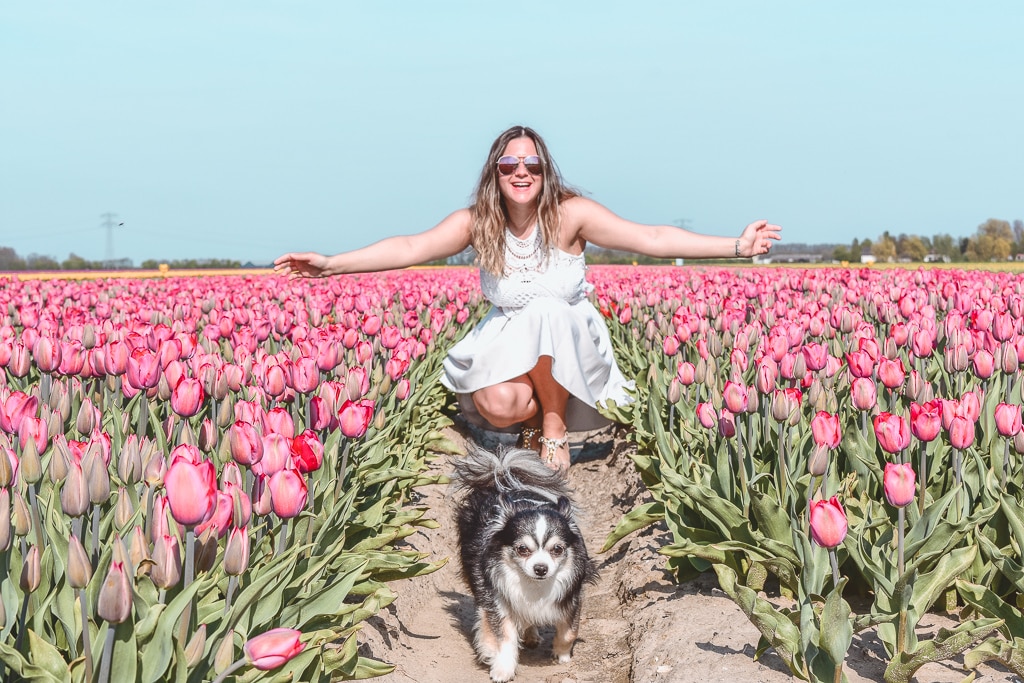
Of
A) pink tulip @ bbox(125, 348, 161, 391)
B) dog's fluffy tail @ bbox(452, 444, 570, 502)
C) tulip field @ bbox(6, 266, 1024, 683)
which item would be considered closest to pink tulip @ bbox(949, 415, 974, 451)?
tulip field @ bbox(6, 266, 1024, 683)

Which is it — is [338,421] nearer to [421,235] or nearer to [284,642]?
[284,642]

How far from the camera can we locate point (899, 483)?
2.90 metres

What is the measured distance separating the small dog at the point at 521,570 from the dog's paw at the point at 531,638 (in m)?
0.03

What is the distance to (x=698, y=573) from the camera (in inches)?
174

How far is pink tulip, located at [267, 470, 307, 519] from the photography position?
2.53 m

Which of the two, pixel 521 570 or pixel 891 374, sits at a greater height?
pixel 891 374

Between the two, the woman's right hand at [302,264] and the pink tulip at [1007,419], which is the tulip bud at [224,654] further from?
the woman's right hand at [302,264]

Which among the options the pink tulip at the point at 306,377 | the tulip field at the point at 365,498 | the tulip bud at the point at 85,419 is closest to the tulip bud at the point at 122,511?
the tulip field at the point at 365,498

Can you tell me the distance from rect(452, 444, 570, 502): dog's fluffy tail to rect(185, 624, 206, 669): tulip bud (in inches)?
95.5

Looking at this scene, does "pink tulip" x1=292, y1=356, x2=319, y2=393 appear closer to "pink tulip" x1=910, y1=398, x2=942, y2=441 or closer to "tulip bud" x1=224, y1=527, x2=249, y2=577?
"tulip bud" x1=224, y1=527, x2=249, y2=577

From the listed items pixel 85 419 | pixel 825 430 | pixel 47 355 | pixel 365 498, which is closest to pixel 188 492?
pixel 85 419

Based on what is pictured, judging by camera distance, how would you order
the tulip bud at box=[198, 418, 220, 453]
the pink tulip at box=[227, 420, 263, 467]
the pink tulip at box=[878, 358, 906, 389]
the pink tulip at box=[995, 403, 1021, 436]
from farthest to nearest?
the pink tulip at box=[878, 358, 906, 389] < the pink tulip at box=[995, 403, 1021, 436] < the tulip bud at box=[198, 418, 220, 453] < the pink tulip at box=[227, 420, 263, 467]

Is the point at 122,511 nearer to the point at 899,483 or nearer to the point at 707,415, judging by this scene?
the point at 899,483

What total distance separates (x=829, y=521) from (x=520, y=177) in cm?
383
